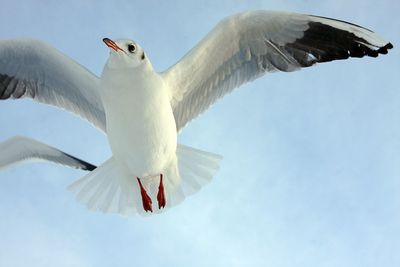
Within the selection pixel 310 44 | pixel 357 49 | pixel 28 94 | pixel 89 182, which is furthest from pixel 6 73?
pixel 357 49

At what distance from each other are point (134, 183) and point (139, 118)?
838 millimetres

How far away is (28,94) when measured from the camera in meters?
6.31

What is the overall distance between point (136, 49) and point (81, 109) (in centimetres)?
136

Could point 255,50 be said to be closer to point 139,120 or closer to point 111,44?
point 139,120

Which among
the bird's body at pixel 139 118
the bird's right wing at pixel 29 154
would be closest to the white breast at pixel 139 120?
the bird's body at pixel 139 118

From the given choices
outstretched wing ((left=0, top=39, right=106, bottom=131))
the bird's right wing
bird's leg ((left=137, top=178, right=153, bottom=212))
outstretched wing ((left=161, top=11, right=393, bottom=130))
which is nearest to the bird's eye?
outstretched wing ((left=161, top=11, right=393, bottom=130))

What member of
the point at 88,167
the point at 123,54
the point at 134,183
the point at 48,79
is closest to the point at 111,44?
the point at 123,54

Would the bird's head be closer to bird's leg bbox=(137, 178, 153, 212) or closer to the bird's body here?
the bird's body

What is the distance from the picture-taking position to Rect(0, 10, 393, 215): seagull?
550 cm

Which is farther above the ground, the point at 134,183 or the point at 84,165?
the point at 134,183

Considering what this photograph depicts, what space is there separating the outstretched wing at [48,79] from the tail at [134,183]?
717mm

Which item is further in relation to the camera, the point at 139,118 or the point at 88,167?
the point at 88,167

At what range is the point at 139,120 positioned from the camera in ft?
18.1

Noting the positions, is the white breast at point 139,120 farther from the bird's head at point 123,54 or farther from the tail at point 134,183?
the tail at point 134,183
